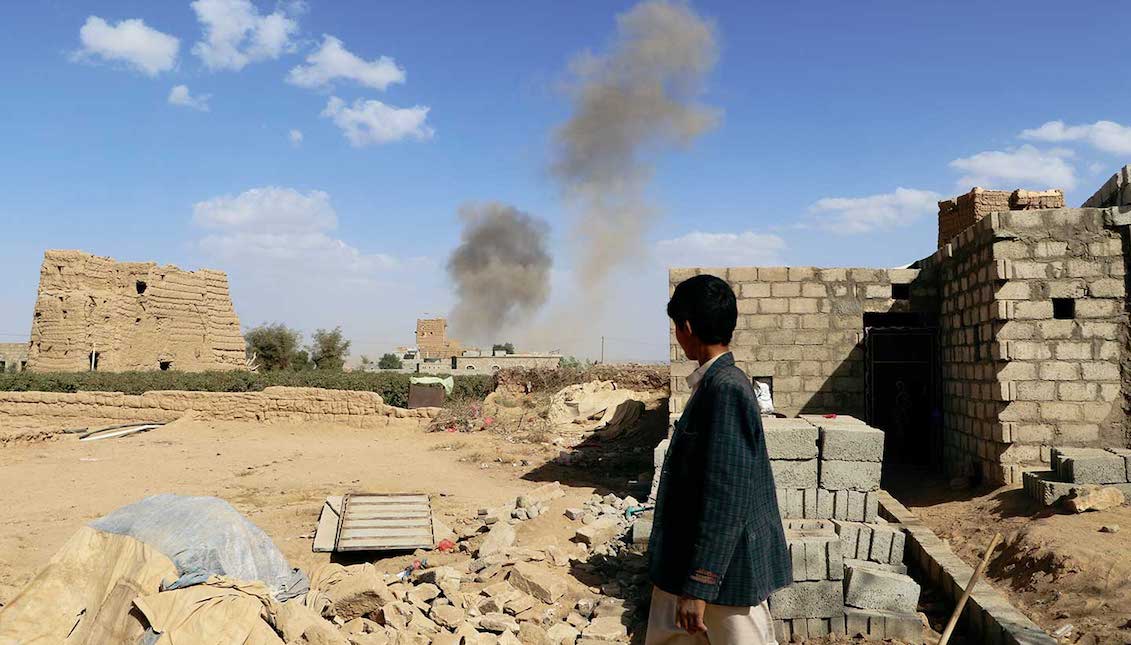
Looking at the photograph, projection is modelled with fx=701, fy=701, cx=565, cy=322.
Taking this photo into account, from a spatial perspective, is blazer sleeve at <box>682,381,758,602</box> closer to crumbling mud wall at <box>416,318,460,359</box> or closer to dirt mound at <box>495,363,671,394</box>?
dirt mound at <box>495,363,671,394</box>

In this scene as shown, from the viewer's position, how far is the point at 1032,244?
812 cm

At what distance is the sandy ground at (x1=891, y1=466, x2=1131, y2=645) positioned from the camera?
4.71 m

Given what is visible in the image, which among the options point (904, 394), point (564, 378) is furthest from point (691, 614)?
point (564, 378)

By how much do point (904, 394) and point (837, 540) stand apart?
261 inches

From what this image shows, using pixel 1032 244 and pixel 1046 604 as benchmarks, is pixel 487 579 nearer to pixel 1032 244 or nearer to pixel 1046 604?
pixel 1046 604

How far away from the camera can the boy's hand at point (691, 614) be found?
2076mm

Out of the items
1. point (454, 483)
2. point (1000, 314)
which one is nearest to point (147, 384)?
point (454, 483)

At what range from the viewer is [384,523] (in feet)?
27.1

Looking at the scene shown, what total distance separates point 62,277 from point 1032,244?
26003 mm

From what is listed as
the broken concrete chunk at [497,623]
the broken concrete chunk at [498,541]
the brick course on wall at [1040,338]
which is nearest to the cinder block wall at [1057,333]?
the brick course on wall at [1040,338]

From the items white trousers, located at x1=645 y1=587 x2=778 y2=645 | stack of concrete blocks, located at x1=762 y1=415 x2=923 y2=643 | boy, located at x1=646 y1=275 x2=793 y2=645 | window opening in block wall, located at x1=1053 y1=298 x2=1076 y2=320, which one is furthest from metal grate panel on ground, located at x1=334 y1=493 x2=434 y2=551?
window opening in block wall, located at x1=1053 y1=298 x2=1076 y2=320

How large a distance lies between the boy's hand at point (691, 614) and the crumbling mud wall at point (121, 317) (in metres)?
25.5

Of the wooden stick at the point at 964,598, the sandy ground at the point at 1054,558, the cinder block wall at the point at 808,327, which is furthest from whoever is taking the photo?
the cinder block wall at the point at 808,327

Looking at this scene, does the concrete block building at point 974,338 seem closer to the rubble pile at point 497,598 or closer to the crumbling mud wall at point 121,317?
the rubble pile at point 497,598
